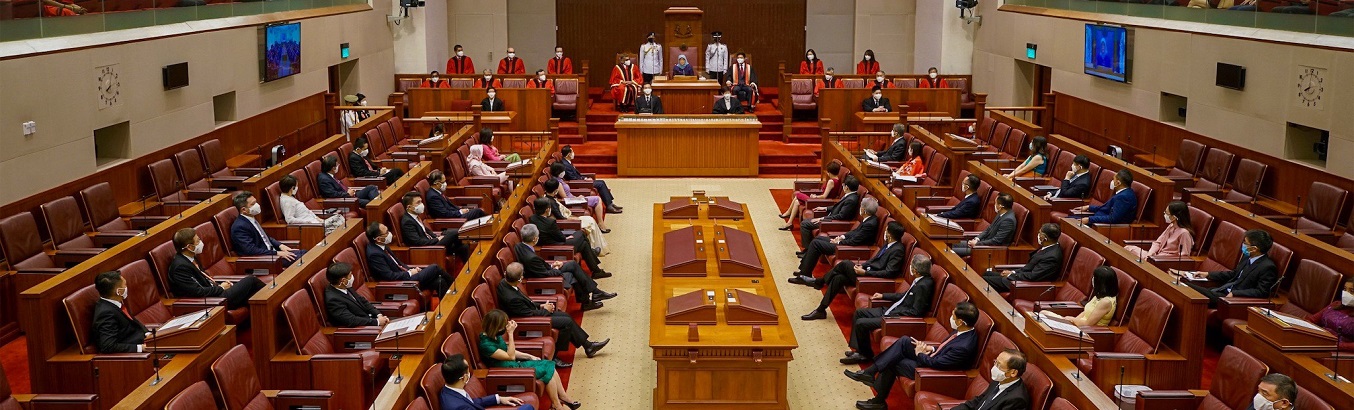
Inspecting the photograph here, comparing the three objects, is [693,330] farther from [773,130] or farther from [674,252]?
[773,130]

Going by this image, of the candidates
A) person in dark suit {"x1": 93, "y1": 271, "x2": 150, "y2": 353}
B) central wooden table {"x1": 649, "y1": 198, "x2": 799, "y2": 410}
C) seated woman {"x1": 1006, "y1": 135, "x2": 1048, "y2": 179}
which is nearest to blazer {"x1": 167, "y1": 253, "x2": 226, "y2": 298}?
person in dark suit {"x1": 93, "y1": 271, "x2": 150, "y2": 353}

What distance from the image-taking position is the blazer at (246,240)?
33.1ft

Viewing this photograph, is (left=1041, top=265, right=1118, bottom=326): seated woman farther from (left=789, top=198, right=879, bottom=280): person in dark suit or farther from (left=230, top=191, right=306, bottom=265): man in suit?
(left=230, top=191, right=306, bottom=265): man in suit

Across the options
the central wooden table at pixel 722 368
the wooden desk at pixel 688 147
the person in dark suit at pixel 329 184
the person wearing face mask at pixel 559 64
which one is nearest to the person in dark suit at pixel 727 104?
the wooden desk at pixel 688 147

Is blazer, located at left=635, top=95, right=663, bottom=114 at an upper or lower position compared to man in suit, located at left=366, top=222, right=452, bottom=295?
upper

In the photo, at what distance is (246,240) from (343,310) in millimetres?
2129

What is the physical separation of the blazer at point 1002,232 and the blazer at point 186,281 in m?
6.21

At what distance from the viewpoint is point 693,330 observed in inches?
319

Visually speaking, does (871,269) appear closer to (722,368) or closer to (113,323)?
(722,368)

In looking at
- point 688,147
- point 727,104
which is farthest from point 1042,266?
point 727,104

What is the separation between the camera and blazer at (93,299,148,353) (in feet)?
24.5

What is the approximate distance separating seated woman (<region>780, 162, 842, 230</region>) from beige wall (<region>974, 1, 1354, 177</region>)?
4069mm

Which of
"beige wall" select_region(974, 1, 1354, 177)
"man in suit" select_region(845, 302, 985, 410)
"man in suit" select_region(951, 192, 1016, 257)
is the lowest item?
"man in suit" select_region(845, 302, 985, 410)

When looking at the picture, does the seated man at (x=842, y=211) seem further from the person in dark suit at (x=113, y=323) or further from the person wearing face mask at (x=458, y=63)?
the person wearing face mask at (x=458, y=63)
